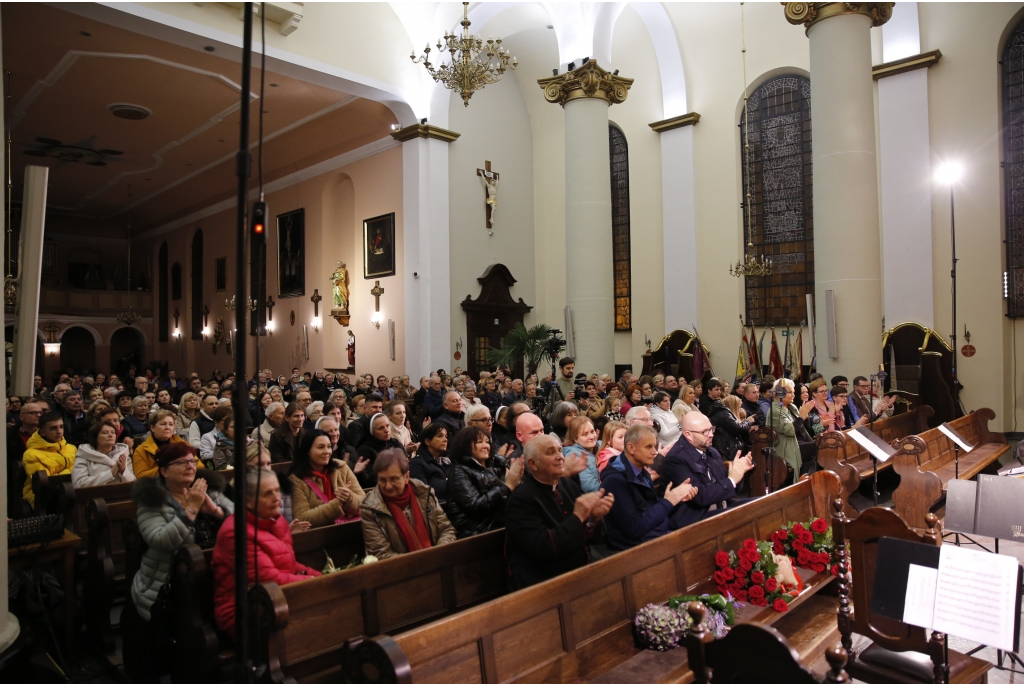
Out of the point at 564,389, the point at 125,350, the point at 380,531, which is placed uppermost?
the point at 125,350

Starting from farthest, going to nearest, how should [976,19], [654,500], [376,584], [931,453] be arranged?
1. [976,19]
2. [931,453]
3. [654,500]
4. [376,584]

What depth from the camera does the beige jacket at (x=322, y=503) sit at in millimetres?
3881

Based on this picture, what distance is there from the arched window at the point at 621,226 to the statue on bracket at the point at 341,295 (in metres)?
6.28

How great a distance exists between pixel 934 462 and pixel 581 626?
6134 mm

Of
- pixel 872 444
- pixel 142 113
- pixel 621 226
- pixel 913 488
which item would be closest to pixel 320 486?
pixel 872 444

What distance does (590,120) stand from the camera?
444 inches

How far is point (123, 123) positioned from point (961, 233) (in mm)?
16794

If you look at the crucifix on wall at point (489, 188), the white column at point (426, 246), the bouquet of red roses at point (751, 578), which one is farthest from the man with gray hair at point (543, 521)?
the crucifix on wall at point (489, 188)

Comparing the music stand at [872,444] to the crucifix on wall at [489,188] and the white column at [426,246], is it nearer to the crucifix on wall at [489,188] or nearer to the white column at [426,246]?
the white column at [426,246]

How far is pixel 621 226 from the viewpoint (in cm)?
1570

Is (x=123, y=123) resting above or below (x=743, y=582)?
above

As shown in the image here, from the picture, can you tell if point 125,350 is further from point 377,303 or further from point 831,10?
point 831,10

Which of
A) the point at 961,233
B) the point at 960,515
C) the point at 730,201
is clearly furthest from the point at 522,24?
the point at 960,515

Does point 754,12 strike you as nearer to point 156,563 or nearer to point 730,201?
point 730,201
